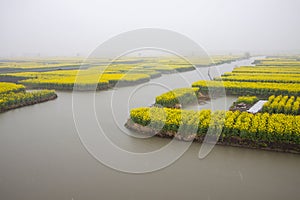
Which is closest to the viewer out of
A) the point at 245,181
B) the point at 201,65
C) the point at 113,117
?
the point at 245,181

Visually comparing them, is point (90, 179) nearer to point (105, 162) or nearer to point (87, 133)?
point (105, 162)

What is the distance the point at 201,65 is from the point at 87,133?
1105 inches

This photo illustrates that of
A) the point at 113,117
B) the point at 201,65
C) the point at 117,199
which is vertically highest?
the point at 201,65

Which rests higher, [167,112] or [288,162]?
[167,112]

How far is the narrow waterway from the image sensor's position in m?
4.54

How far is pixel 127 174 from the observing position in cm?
519

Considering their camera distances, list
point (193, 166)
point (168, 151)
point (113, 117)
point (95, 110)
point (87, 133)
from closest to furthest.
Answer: point (193, 166) → point (168, 151) → point (87, 133) → point (113, 117) → point (95, 110)

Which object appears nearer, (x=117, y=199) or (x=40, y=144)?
(x=117, y=199)

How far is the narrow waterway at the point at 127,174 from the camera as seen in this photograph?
4539 millimetres

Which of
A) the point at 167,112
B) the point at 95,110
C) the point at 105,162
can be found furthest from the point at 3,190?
the point at 95,110

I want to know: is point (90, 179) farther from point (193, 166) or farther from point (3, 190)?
point (193, 166)

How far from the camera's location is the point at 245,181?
4875 mm

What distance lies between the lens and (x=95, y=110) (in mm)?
9977

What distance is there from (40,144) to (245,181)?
16.7 ft
